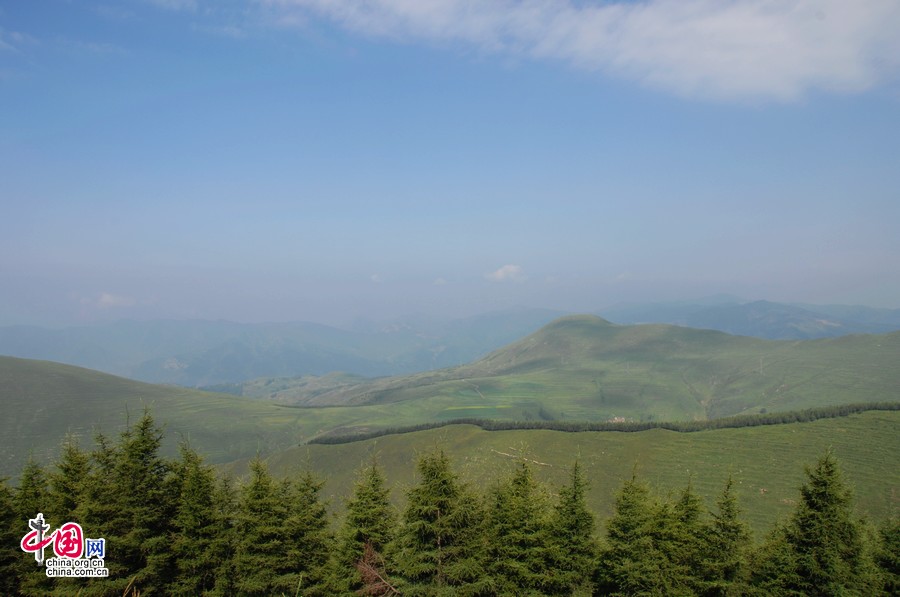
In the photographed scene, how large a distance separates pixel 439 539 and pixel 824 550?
2363 cm

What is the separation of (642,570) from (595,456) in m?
119

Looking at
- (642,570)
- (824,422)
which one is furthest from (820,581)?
(824,422)

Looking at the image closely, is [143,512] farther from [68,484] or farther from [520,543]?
[520,543]

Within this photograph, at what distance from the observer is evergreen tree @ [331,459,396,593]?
98.6ft

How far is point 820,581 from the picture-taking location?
29203 mm

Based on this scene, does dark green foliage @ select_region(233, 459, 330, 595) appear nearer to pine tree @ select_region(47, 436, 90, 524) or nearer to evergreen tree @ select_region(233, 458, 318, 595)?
evergreen tree @ select_region(233, 458, 318, 595)

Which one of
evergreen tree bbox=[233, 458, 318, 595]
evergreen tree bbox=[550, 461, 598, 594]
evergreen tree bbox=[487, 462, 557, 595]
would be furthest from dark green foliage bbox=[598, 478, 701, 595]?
evergreen tree bbox=[233, 458, 318, 595]

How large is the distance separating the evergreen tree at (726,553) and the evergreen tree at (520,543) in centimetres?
1147

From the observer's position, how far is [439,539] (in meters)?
28.4

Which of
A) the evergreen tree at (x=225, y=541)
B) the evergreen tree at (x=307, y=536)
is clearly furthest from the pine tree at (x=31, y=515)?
the evergreen tree at (x=307, y=536)

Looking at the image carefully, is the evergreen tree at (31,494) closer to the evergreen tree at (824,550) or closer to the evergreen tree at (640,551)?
the evergreen tree at (640,551)

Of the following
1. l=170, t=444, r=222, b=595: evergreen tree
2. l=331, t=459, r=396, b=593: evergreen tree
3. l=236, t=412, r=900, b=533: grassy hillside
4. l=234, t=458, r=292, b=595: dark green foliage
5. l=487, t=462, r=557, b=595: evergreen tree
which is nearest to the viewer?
l=170, t=444, r=222, b=595: evergreen tree

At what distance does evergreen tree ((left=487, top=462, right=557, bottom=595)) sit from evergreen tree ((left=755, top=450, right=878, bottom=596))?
48.4 ft

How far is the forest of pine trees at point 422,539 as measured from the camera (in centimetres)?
2802
